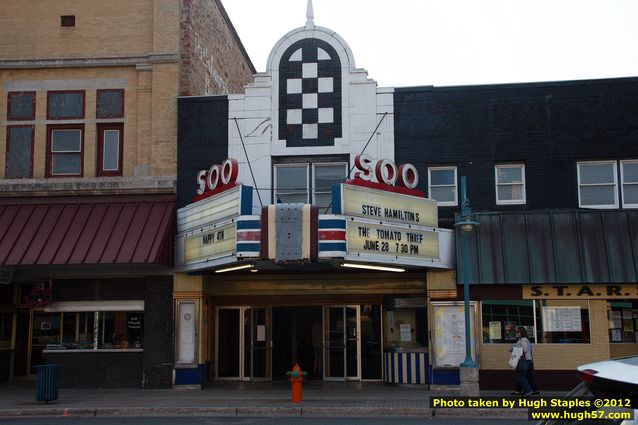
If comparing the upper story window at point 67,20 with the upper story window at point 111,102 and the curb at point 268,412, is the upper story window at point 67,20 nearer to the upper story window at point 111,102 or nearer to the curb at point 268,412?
the upper story window at point 111,102

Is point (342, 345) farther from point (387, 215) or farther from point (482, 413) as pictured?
point (482, 413)

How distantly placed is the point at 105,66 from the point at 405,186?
9.88 metres

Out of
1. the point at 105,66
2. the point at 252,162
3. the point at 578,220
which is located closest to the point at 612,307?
the point at 578,220

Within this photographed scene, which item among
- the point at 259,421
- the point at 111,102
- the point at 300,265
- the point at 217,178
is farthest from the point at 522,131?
the point at 111,102

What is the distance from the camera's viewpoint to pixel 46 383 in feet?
57.9

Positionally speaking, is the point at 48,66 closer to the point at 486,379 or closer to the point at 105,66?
the point at 105,66

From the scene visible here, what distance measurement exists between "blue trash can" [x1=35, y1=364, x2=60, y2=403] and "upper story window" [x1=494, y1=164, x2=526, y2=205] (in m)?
12.3

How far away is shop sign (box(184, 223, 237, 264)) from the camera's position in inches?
712

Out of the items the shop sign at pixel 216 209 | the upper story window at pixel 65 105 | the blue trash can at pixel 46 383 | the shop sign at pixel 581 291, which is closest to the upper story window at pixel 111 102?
the upper story window at pixel 65 105

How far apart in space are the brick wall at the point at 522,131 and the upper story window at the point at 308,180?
189 cm

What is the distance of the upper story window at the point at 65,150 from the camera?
870 inches

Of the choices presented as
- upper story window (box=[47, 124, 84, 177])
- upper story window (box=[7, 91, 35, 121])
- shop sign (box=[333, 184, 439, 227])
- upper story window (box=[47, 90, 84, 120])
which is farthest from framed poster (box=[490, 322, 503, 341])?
upper story window (box=[7, 91, 35, 121])

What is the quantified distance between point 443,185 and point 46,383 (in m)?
11.5

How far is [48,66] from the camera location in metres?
22.4
